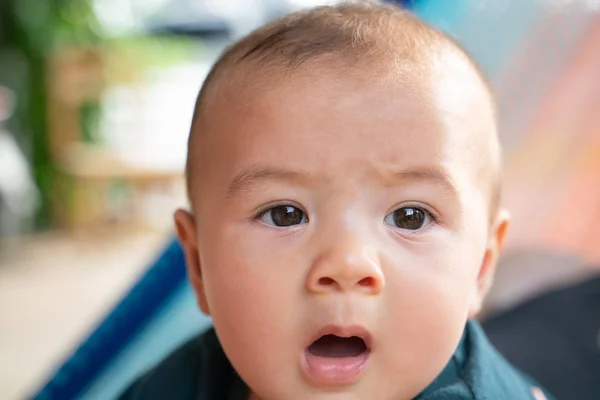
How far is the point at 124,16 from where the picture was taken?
13.2 ft

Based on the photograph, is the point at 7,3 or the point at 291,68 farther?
the point at 7,3

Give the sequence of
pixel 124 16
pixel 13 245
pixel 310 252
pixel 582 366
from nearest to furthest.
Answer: pixel 310 252
pixel 582 366
pixel 13 245
pixel 124 16

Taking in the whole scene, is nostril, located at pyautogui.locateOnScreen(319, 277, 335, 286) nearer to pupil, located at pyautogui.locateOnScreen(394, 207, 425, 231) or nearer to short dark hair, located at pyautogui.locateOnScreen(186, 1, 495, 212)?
pupil, located at pyautogui.locateOnScreen(394, 207, 425, 231)

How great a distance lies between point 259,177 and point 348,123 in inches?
3.5

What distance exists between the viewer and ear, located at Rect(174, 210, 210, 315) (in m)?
0.83

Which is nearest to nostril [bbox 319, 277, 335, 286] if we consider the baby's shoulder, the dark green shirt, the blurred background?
the dark green shirt

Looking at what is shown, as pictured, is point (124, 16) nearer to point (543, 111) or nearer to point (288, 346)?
point (543, 111)

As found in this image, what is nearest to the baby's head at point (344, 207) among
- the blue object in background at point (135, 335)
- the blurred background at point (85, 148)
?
the blue object in background at point (135, 335)

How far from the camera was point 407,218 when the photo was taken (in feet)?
2.30

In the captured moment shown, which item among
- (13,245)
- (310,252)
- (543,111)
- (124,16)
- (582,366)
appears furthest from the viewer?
(124,16)

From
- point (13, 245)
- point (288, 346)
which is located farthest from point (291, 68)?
point (13, 245)

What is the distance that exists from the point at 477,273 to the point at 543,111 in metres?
0.68

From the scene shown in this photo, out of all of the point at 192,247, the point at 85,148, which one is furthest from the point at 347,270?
the point at 85,148

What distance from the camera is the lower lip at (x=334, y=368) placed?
0.67m
